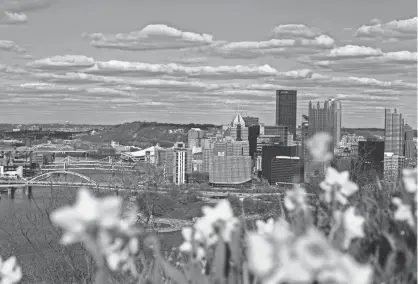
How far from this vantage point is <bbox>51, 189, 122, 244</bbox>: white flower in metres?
0.61

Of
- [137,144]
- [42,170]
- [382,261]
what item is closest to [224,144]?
[42,170]

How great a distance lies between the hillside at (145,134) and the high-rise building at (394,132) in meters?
39.8

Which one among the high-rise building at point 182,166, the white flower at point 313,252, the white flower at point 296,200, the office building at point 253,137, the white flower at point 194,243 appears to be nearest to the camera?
the white flower at point 313,252

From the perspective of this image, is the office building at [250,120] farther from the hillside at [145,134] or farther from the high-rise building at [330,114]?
the high-rise building at [330,114]

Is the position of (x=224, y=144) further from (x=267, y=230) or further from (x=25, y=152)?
(x=267, y=230)

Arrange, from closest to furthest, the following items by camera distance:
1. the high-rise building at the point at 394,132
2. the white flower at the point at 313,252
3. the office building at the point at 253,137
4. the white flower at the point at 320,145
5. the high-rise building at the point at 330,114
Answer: the white flower at the point at 313,252, the white flower at the point at 320,145, the high-rise building at the point at 330,114, the high-rise building at the point at 394,132, the office building at the point at 253,137

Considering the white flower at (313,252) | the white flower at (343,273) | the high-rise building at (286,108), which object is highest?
the high-rise building at (286,108)

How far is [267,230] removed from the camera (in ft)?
3.57

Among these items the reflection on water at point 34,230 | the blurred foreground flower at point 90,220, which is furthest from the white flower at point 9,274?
the reflection on water at point 34,230

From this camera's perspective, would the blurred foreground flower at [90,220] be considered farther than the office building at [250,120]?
No

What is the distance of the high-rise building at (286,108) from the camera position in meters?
63.3

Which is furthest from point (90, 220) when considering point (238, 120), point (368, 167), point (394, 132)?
point (238, 120)

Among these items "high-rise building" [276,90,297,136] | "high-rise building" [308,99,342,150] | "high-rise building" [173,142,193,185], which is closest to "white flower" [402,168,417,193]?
"high-rise building" [308,99,342,150]

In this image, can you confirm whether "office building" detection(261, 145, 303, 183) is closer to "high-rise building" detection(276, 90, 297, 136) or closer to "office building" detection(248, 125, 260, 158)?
"office building" detection(248, 125, 260, 158)
